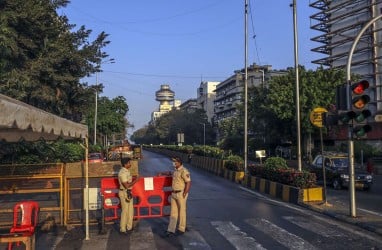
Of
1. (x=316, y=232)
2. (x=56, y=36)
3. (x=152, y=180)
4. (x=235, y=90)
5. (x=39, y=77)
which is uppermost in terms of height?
(x=235, y=90)

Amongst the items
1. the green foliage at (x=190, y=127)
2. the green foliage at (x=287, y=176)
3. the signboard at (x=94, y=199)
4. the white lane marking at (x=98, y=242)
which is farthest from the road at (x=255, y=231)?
the green foliage at (x=190, y=127)

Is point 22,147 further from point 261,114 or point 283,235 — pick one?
point 261,114

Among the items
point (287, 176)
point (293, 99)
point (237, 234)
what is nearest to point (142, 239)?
point (237, 234)

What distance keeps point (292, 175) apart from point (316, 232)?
26.2 ft

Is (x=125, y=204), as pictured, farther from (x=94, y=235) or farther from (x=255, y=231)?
(x=255, y=231)

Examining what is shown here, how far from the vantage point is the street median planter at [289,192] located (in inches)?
721

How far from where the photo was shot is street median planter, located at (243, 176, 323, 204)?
721 inches

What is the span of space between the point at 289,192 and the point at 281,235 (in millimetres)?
8122

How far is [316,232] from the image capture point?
1186 centimetres

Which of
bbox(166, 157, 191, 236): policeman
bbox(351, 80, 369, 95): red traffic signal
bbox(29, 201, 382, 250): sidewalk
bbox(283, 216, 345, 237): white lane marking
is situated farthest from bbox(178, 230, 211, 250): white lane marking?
bbox(351, 80, 369, 95): red traffic signal

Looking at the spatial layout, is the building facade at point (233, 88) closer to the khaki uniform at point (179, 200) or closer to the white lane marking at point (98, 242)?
the khaki uniform at point (179, 200)

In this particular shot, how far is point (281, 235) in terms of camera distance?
1141cm

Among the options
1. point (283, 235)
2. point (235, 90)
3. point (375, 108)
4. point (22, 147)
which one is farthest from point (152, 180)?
point (235, 90)

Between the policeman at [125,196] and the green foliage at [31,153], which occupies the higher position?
the green foliage at [31,153]
